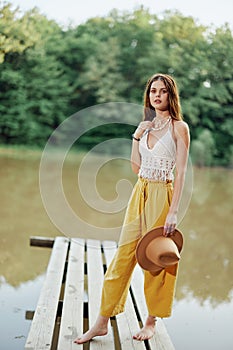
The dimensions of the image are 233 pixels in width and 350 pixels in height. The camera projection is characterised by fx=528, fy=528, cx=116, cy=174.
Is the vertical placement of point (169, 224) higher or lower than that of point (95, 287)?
higher

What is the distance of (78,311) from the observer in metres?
2.51

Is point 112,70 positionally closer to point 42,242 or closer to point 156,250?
point 42,242

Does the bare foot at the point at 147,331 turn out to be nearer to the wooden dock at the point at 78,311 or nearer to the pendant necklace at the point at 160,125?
the wooden dock at the point at 78,311

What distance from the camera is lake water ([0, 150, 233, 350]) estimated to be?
2826 millimetres

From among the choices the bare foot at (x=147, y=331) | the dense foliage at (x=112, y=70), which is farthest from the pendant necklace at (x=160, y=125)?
the dense foliage at (x=112, y=70)

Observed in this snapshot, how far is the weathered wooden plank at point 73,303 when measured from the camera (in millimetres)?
2189

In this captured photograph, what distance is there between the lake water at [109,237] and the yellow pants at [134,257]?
545 mm

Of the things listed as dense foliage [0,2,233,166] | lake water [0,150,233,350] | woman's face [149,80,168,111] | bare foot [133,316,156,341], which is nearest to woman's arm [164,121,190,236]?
woman's face [149,80,168,111]

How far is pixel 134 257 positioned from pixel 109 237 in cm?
276

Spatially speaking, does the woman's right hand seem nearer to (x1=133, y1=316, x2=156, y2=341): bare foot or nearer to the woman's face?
the woman's face

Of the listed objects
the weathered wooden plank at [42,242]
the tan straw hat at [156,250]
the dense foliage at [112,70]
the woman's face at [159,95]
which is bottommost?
the weathered wooden plank at [42,242]

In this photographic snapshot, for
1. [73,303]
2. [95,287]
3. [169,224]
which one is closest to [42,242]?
[95,287]

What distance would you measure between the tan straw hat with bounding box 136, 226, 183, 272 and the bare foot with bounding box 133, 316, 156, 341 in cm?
32

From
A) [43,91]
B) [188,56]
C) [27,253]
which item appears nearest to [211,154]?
[188,56]
